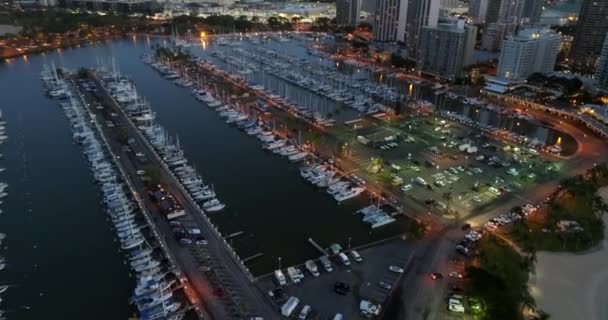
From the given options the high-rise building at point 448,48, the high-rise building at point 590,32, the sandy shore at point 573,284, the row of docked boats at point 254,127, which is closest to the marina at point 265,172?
the row of docked boats at point 254,127

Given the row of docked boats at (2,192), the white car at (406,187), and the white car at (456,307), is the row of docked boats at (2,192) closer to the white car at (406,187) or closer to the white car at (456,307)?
the white car at (456,307)

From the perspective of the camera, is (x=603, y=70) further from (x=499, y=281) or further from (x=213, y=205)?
(x=213, y=205)

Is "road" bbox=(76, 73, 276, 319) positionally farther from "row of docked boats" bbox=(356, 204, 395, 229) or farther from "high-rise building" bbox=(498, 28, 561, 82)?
"high-rise building" bbox=(498, 28, 561, 82)

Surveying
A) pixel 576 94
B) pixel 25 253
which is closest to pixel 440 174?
pixel 25 253

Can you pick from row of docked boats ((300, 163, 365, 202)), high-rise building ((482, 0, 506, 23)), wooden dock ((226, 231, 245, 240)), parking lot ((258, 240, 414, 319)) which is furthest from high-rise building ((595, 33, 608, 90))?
wooden dock ((226, 231, 245, 240))

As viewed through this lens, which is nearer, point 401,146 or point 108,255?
point 108,255

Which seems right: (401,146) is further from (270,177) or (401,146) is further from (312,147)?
(270,177)

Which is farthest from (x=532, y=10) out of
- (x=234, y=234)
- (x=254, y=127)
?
(x=234, y=234)

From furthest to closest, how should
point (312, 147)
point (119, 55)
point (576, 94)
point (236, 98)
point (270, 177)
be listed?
point (119, 55) < point (576, 94) < point (236, 98) < point (312, 147) < point (270, 177)
